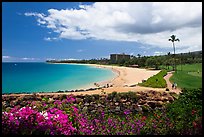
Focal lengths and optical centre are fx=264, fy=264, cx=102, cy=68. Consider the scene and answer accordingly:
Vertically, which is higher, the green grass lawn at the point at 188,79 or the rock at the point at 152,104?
the green grass lawn at the point at 188,79

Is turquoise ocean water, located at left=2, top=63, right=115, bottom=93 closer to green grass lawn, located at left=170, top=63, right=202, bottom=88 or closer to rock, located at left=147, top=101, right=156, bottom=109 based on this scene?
green grass lawn, located at left=170, top=63, right=202, bottom=88

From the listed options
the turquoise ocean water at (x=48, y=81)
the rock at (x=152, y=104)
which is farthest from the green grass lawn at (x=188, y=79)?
the turquoise ocean water at (x=48, y=81)

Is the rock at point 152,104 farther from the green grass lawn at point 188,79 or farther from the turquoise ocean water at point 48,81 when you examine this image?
the turquoise ocean water at point 48,81

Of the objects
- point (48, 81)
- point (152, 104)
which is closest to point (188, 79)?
point (152, 104)

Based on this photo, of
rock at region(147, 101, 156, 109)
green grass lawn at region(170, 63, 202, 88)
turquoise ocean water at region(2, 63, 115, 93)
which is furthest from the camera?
turquoise ocean water at region(2, 63, 115, 93)

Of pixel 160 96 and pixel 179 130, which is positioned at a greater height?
pixel 179 130

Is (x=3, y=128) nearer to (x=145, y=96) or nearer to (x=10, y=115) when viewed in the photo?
(x=10, y=115)

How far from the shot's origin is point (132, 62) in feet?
382

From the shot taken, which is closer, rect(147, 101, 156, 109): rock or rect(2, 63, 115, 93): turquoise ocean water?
rect(147, 101, 156, 109): rock

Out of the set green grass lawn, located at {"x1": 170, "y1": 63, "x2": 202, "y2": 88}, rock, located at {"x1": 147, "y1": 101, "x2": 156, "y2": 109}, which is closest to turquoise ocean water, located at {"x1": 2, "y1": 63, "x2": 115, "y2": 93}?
green grass lawn, located at {"x1": 170, "y1": 63, "x2": 202, "y2": 88}

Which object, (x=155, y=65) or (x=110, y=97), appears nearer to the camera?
(x=110, y=97)

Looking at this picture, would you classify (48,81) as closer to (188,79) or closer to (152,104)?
(188,79)

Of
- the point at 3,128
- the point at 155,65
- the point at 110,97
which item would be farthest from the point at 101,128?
the point at 155,65

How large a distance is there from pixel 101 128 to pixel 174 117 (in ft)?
5.49
